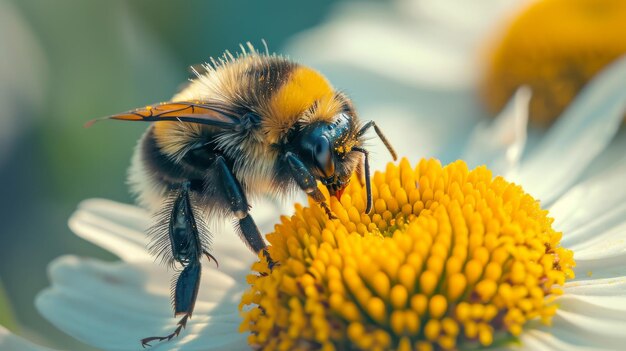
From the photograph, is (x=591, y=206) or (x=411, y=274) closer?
(x=411, y=274)

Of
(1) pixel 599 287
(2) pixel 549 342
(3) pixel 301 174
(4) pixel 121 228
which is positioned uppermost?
(4) pixel 121 228

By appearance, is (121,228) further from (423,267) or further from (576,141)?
(576,141)

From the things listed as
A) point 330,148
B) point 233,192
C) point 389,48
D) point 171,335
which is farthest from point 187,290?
point 389,48

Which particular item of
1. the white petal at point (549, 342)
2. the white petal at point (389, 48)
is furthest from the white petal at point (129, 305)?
the white petal at point (389, 48)

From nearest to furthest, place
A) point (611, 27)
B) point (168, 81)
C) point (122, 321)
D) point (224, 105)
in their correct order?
point (224, 105)
point (122, 321)
point (611, 27)
point (168, 81)

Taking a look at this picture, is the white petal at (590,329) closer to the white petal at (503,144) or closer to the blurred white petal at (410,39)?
the white petal at (503,144)

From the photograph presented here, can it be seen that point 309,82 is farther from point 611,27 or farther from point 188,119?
point 611,27

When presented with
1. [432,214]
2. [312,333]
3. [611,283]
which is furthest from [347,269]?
[611,283]
